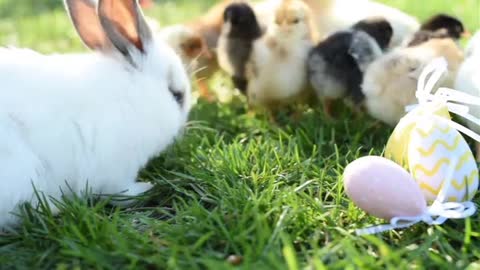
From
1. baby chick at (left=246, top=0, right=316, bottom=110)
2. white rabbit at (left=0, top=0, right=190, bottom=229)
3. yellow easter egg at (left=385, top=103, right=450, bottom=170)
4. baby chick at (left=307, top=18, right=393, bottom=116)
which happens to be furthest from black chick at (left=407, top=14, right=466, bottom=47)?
white rabbit at (left=0, top=0, right=190, bottom=229)

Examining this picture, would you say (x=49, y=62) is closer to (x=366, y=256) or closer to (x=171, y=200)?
(x=171, y=200)

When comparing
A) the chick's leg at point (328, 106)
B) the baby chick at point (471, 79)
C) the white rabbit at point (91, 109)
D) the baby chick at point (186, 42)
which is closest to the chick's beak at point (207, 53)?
the baby chick at point (186, 42)

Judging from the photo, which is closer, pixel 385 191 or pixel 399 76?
pixel 385 191

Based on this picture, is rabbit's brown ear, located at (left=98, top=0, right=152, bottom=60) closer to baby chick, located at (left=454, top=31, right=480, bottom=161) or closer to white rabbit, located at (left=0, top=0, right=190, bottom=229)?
white rabbit, located at (left=0, top=0, right=190, bottom=229)

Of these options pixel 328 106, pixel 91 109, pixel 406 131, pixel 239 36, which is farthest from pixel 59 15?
pixel 406 131

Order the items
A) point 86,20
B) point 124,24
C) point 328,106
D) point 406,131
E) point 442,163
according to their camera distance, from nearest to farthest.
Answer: point 442,163, point 406,131, point 124,24, point 86,20, point 328,106

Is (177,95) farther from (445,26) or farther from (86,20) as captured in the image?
(445,26)

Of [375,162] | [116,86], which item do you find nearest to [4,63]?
[116,86]
